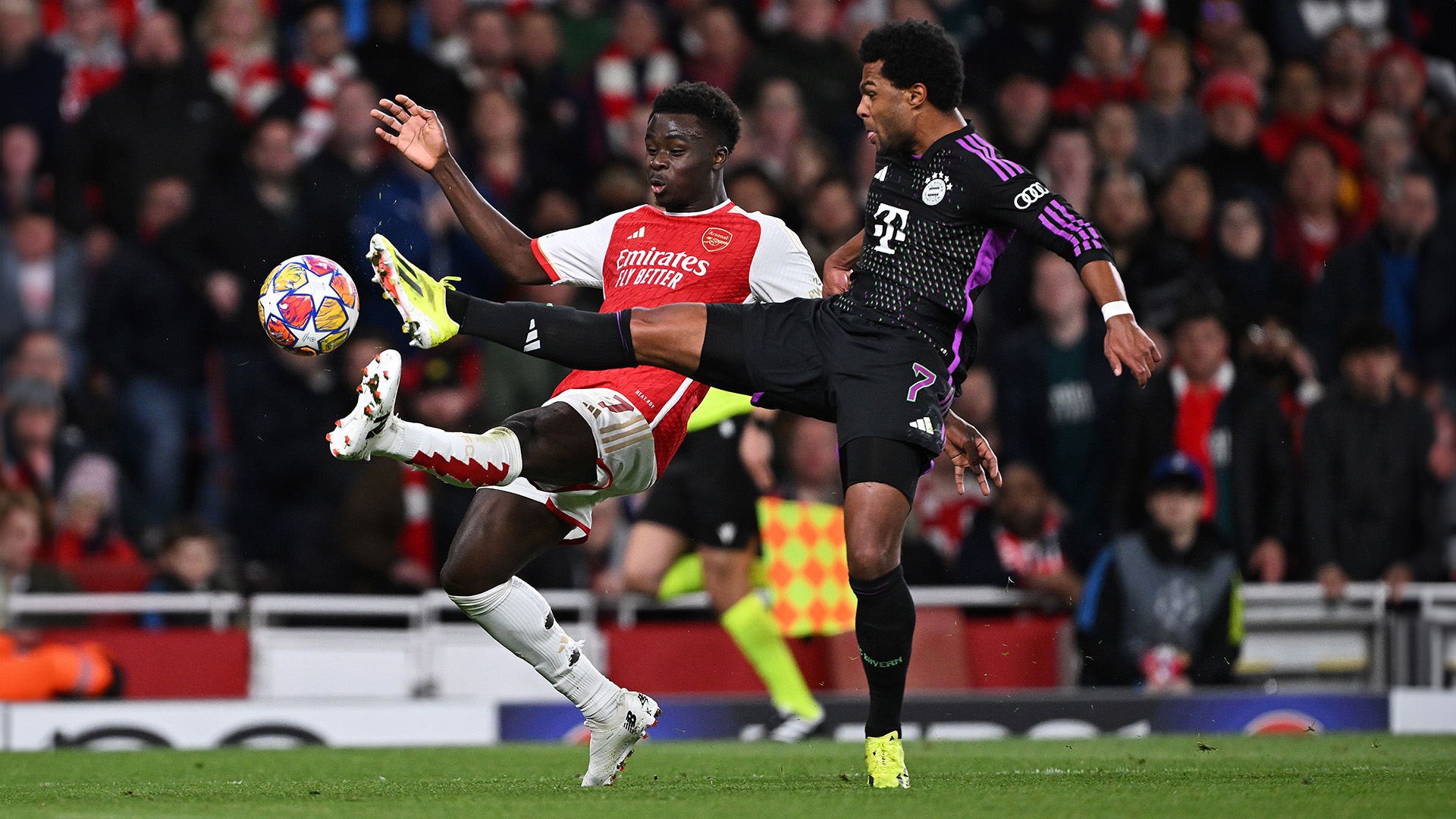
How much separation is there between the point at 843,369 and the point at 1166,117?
26.5 feet

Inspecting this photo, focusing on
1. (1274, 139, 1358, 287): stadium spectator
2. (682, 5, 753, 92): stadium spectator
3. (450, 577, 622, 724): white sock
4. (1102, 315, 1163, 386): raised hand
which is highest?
(682, 5, 753, 92): stadium spectator

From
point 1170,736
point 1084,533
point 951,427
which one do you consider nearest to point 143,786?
point 951,427

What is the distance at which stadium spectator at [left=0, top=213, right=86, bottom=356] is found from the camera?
11.5 m

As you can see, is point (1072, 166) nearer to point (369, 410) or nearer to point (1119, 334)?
point (1119, 334)

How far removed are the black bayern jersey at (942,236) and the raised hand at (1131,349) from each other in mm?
380

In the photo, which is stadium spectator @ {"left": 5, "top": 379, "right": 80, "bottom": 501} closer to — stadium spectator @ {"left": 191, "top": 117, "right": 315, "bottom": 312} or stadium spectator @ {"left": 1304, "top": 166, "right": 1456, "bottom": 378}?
stadium spectator @ {"left": 191, "top": 117, "right": 315, "bottom": 312}

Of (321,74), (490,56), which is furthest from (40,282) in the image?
(490,56)

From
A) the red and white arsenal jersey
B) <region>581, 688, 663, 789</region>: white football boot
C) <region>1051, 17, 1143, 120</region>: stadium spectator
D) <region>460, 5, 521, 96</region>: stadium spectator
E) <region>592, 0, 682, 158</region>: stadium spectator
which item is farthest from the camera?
<region>1051, 17, 1143, 120</region>: stadium spectator

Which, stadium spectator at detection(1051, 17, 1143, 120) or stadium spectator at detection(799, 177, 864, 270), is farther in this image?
stadium spectator at detection(1051, 17, 1143, 120)

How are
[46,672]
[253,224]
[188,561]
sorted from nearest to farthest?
1. [46,672]
2. [188,561]
3. [253,224]

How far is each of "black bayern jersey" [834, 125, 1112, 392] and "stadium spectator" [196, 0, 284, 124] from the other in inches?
282

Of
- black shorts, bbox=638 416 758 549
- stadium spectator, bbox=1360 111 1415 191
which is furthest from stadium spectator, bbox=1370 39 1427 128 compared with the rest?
black shorts, bbox=638 416 758 549

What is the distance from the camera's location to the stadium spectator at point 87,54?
1244 centimetres

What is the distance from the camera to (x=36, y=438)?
36.3 ft
